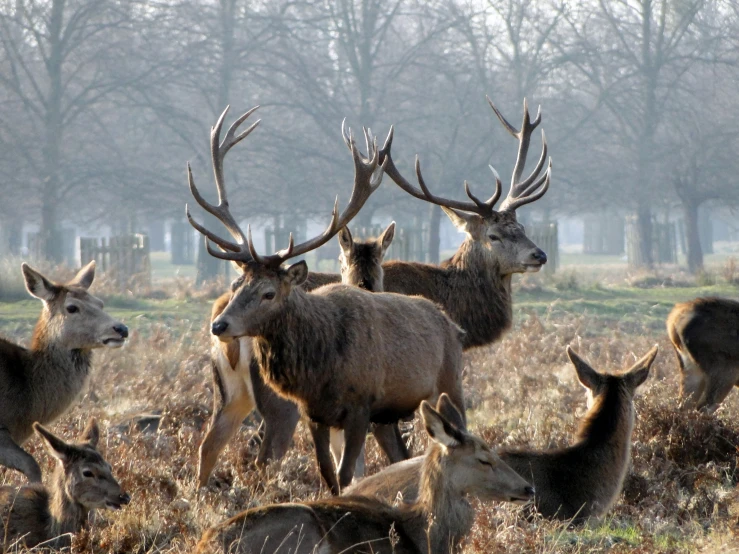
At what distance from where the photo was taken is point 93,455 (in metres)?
6.21

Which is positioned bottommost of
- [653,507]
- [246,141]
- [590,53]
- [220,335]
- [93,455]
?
[653,507]

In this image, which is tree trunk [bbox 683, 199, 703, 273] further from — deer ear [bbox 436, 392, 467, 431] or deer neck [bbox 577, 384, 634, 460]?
deer ear [bbox 436, 392, 467, 431]

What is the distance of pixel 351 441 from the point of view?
699 centimetres

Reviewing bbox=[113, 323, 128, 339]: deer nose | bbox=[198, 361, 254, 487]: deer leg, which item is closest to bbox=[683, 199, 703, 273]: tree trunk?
bbox=[198, 361, 254, 487]: deer leg

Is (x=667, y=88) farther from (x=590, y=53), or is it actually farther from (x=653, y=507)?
(x=653, y=507)

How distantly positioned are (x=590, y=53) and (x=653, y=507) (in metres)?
33.5

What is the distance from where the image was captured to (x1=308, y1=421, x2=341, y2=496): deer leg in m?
6.93

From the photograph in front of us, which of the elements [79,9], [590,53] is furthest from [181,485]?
[590,53]

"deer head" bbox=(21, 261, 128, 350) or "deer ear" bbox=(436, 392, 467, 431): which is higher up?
→ "deer head" bbox=(21, 261, 128, 350)

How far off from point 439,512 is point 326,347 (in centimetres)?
201

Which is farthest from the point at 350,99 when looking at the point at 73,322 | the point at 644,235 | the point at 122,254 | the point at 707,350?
the point at 73,322

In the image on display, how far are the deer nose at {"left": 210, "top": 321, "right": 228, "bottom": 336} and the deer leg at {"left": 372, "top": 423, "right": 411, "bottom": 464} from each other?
1.65 m

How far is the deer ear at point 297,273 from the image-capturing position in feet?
23.5

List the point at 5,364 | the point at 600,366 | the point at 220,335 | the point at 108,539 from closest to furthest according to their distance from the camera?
1. the point at 108,539
2. the point at 220,335
3. the point at 5,364
4. the point at 600,366
